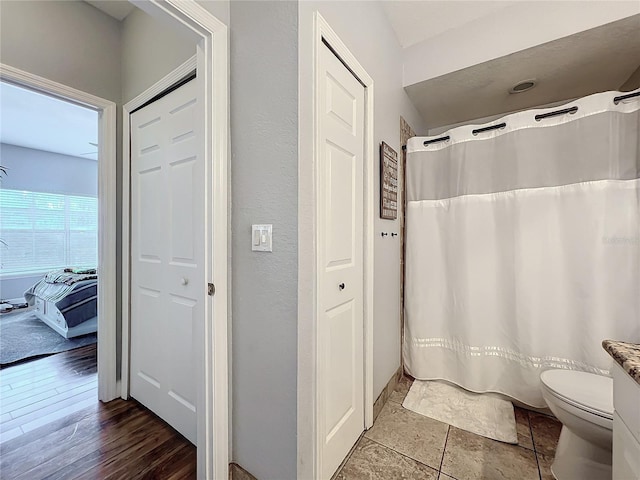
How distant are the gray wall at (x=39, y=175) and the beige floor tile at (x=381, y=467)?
623 centimetres

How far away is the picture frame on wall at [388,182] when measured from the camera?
66.6 inches

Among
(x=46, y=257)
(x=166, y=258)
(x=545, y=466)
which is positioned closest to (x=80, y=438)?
(x=166, y=258)

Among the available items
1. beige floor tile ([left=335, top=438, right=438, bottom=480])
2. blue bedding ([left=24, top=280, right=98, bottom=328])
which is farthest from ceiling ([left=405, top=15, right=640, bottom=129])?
blue bedding ([left=24, top=280, right=98, bottom=328])

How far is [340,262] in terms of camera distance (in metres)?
1.28

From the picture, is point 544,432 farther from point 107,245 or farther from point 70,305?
point 70,305

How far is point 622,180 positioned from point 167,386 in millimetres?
2759

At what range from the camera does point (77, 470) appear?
1321 millimetres

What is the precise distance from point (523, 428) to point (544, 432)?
0.10 metres

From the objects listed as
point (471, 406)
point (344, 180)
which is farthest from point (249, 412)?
point (471, 406)

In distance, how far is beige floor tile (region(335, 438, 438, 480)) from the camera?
49.8 inches

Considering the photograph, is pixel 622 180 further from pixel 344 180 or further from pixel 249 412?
pixel 249 412

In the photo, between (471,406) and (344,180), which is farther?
(471,406)

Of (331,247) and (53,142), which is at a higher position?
(53,142)

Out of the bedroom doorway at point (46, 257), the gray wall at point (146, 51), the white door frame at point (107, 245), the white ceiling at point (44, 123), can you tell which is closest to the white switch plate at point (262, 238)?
the gray wall at point (146, 51)
